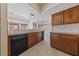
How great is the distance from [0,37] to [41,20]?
754 cm

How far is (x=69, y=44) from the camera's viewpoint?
3289 millimetres

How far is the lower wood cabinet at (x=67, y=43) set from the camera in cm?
301

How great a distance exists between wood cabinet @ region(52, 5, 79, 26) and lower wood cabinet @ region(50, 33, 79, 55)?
0.58m

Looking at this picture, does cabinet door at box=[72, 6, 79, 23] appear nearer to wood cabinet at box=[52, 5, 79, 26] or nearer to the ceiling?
wood cabinet at box=[52, 5, 79, 26]

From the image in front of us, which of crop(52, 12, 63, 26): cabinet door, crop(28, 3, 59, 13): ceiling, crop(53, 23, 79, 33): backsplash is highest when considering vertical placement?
crop(28, 3, 59, 13): ceiling

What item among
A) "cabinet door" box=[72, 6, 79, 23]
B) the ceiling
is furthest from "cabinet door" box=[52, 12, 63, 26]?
"cabinet door" box=[72, 6, 79, 23]

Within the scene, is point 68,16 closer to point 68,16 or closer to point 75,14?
point 68,16

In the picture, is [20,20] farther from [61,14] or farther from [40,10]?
[61,14]

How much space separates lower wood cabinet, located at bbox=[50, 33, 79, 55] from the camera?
3.01 metres

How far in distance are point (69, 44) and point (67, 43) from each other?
4.5 inches

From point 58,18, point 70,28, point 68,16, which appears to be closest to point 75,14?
point 68,16

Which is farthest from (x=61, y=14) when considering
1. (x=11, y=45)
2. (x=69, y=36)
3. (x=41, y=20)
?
(x=41, y=20)

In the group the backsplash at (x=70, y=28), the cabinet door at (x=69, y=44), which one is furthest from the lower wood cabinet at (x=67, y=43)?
the backsplash at (x=70, y=28)

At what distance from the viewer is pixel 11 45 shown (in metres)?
2.71
